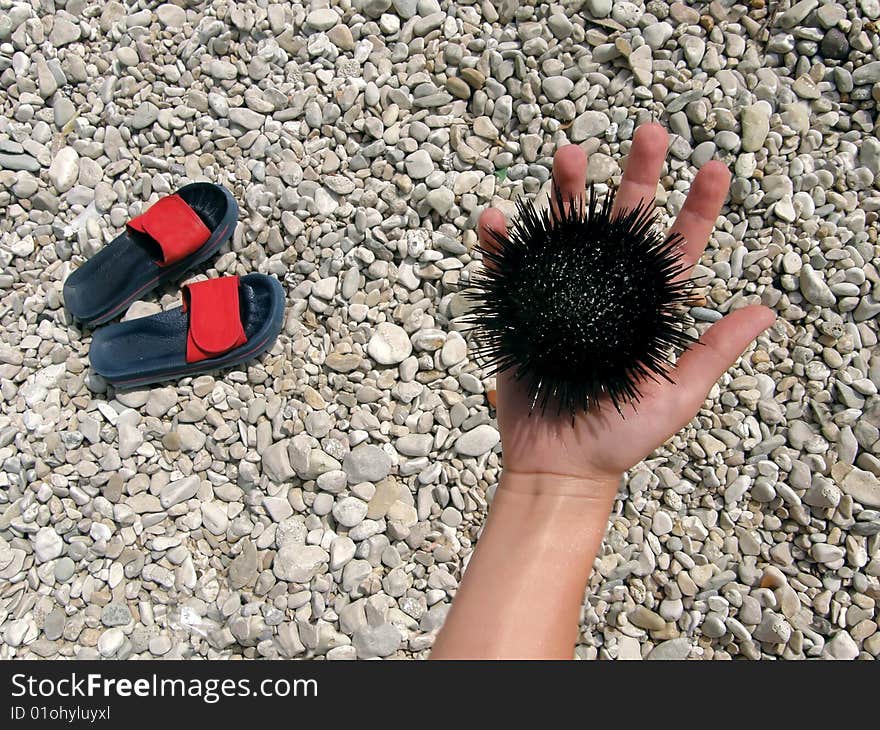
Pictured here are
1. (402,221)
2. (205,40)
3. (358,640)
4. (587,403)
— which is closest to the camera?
(587,403)

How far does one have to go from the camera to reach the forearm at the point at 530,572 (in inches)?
58.6

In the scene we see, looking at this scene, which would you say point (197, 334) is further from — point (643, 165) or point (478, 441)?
point (643, 165)

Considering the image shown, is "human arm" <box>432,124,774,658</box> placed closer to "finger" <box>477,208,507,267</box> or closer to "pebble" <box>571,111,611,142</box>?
"finger" <box>477,208,507,267</box>

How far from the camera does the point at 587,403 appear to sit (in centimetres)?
164

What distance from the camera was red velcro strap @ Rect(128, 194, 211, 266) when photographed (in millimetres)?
2236

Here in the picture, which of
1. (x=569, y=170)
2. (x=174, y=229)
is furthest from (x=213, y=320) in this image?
(x=569, y=170)

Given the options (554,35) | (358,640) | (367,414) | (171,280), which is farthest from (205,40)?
(358,640)

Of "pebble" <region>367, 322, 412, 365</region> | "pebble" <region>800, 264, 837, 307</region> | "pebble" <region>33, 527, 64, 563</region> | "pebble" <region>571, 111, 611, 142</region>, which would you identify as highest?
"pebble" <region>571, 111, 611, 142</region>

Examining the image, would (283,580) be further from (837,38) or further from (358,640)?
(837,38)

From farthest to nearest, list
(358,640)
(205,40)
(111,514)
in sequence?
(205,40)
(111,514)
(358,640)

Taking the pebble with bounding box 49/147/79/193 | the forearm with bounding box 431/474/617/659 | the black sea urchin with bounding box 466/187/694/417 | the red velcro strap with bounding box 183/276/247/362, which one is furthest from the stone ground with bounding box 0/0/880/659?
the black sea urchin with bounding box 466/187/694/417

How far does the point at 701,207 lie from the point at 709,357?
0.47 metres

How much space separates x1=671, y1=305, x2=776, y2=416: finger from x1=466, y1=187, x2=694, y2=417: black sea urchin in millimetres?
132

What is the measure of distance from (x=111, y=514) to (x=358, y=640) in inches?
33.9
